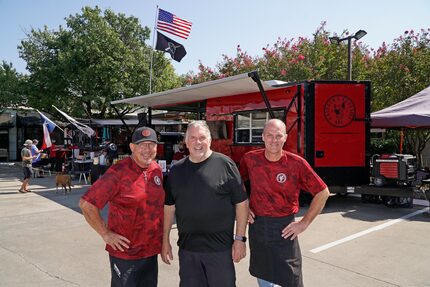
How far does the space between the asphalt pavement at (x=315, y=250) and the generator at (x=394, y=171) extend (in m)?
0.61

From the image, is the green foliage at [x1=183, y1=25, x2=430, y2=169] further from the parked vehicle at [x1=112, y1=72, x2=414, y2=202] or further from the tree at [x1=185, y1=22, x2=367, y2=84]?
the parked vehicle at [x1=112, y1=72, x2=414, y2=202]

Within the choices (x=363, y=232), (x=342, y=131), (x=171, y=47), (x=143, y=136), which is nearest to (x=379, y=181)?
(x=342, y=131)

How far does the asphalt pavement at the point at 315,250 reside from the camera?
4.29 m

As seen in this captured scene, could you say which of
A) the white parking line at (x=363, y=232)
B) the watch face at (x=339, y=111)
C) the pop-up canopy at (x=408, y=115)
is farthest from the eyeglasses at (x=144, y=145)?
the pop-up canopy at (x=408, y=115)

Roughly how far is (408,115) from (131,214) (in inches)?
311

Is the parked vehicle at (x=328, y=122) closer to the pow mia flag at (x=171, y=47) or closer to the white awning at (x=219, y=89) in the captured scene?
the white awning at (x=219, y=89)

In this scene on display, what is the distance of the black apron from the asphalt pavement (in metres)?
1.40

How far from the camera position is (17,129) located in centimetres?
2525

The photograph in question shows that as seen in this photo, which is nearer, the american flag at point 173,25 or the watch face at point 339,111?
the watch face at point 339,111

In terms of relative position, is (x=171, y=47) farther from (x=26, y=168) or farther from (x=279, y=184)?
(x=279, y=184)

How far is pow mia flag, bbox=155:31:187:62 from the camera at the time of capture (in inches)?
571

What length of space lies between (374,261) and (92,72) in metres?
17.0

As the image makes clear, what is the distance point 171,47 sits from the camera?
14578 millimetres

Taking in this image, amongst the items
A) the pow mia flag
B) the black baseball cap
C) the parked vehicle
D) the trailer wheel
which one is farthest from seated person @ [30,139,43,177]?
the black baseball cap
